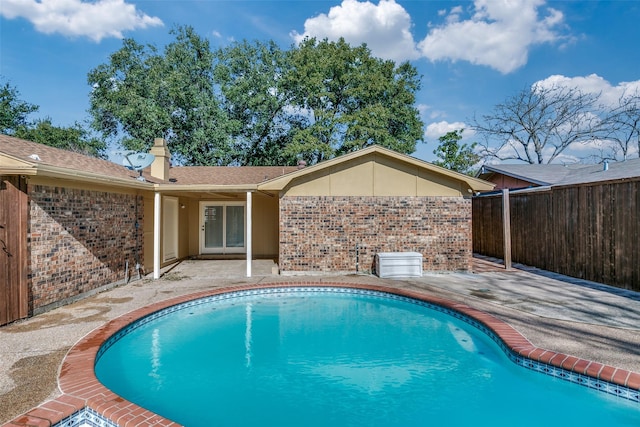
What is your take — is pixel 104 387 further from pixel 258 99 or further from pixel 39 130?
pixel 39 130

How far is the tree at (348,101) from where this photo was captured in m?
22.4

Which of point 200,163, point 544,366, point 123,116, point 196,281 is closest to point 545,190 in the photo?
point 544,366

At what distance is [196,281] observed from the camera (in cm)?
901

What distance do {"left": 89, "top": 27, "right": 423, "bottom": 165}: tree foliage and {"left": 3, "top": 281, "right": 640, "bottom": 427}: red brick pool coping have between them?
58.7ft

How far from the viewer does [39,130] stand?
2602 cm

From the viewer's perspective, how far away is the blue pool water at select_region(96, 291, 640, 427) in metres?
3.67

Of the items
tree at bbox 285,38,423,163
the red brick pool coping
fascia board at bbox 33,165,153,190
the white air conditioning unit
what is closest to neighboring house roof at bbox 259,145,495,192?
the white air conditioning unit

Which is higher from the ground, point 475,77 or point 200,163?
point 475,77

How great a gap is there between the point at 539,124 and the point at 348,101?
16183mm

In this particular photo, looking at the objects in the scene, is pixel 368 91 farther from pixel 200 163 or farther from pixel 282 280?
pixel 282 280

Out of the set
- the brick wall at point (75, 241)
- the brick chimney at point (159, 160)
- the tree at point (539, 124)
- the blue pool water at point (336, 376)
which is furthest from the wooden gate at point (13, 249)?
the tree at point (539, 124)

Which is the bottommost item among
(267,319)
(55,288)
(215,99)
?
(267,319)

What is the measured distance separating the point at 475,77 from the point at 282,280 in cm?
2107

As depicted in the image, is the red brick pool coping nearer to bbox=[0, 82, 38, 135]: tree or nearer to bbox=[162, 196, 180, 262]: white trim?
bbox=[162, 196, 180, 262]: white trim
